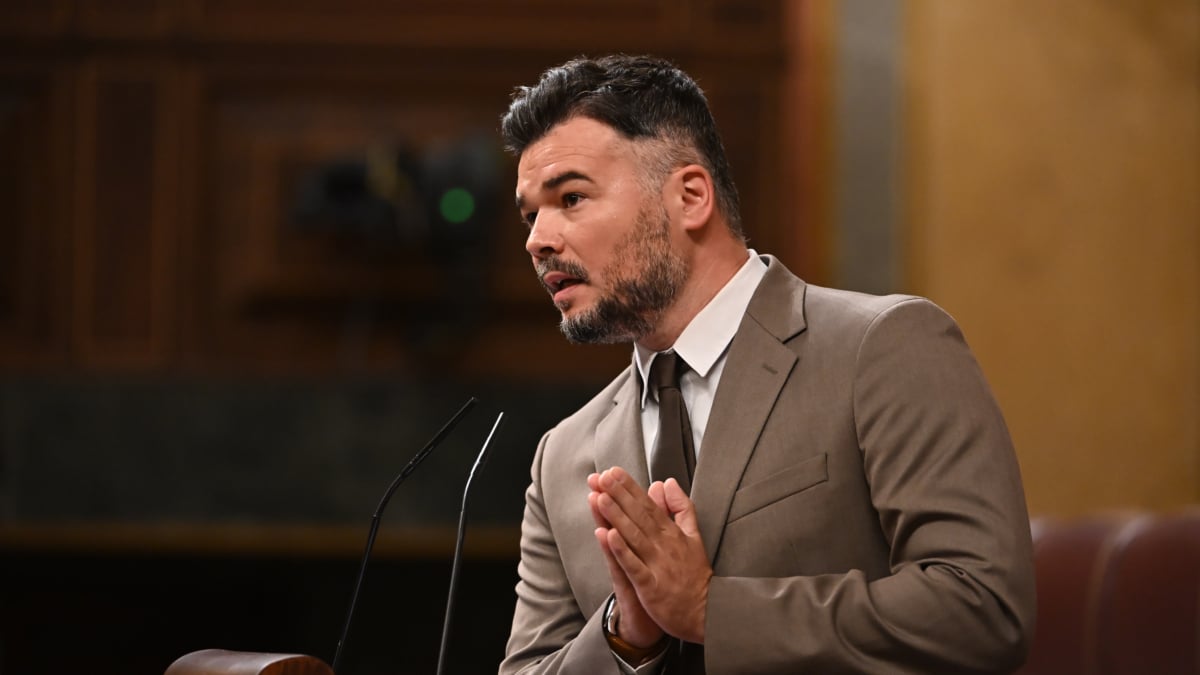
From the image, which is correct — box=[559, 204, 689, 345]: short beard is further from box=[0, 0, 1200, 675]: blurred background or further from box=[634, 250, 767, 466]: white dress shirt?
box=[0, 0, 1200, 675]: blurred background

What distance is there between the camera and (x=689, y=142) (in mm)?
1987

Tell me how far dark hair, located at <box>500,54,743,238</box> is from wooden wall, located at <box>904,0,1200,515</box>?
284 centimetres

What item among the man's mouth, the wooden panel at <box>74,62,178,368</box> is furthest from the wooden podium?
the wooden panel at <box>74,62,178,368</box>

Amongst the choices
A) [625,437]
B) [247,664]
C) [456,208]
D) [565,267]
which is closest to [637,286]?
[565,267]

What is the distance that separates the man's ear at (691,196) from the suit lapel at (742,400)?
0.13 meters

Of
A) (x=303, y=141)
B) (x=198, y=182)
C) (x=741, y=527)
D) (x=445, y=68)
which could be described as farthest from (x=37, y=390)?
(x=741, y=527)

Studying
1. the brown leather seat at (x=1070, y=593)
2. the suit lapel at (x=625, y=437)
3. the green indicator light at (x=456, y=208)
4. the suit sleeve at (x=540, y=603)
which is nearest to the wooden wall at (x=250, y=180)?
the green indicator light at (x=456, y=208)

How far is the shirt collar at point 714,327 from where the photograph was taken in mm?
1911

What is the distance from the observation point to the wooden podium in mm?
1607

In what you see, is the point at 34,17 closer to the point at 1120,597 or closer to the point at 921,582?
the point at 1120,597

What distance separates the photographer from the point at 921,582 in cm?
160

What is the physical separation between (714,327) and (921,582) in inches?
18.6

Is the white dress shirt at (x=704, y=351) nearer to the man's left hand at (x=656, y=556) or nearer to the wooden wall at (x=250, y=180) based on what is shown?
the man's left hand at (x=656, y=556)

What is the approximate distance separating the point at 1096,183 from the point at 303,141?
8.23 feet
